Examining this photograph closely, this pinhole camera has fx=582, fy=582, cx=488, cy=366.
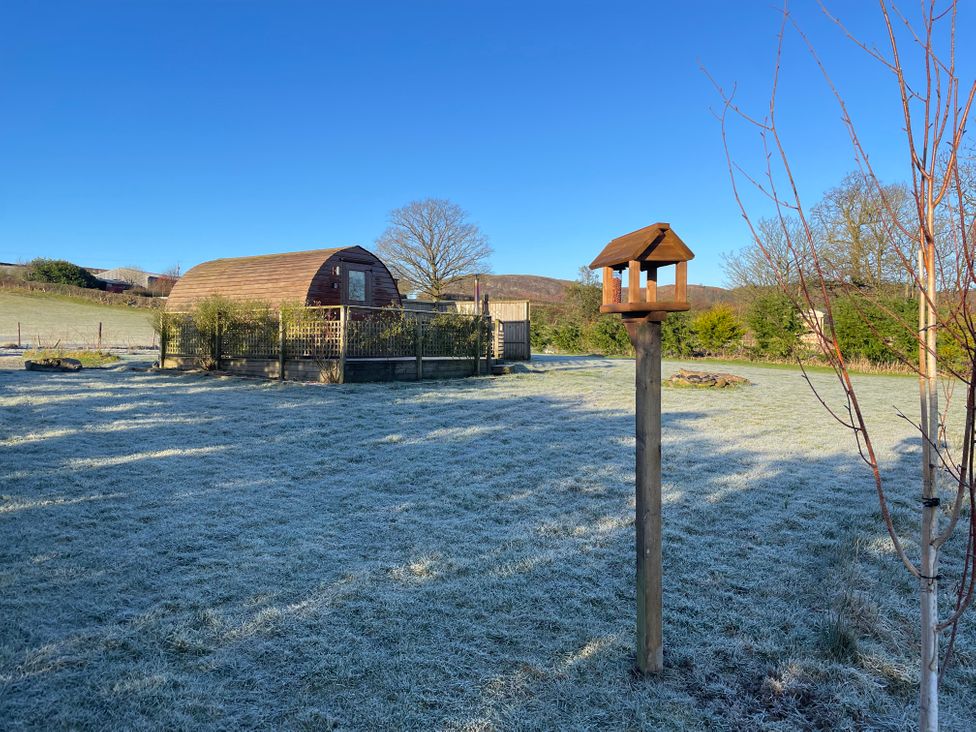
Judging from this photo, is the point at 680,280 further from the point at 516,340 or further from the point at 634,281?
the point at 516,340

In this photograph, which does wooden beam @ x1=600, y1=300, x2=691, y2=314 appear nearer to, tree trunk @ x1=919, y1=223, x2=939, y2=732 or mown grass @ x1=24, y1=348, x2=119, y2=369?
tree trunk @ x1=919, y1=223, x2=939, y2=732

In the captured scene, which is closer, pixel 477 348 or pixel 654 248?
pixel 654 248

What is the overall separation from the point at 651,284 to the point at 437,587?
6.47 feet

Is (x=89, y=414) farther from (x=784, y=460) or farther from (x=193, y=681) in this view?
(x=784, y=460)

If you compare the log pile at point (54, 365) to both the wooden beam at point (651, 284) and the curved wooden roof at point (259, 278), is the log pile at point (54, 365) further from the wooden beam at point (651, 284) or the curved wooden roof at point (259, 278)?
the wooden beam at point (651, 284)

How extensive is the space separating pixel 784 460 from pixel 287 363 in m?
10.2

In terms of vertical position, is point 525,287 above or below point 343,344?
above

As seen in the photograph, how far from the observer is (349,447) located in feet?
21.6

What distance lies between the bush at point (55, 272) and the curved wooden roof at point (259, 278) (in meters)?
33.9

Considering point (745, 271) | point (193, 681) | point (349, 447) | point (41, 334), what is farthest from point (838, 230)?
point (41, 334)

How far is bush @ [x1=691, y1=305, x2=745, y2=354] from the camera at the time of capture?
22031 millimetres

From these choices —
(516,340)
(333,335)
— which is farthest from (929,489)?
(516,340)

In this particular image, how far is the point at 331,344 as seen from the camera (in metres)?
12.5

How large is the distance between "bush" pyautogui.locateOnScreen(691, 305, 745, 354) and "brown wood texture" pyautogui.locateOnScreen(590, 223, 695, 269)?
2108cm
